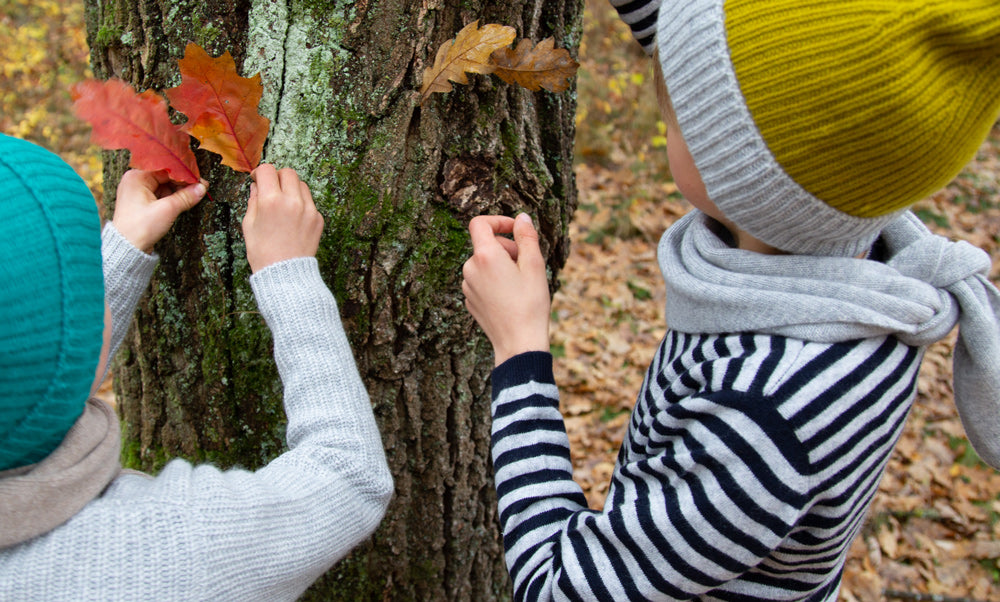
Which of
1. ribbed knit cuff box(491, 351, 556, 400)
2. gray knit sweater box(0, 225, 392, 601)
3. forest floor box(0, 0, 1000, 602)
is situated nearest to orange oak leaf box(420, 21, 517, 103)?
gray knit sweater box(0, 225, 392, 601)

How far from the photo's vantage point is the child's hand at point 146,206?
1.37 meters

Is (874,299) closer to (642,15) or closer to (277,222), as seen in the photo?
(642,15)

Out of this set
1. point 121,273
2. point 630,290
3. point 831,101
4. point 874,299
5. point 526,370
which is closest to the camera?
point 831,101

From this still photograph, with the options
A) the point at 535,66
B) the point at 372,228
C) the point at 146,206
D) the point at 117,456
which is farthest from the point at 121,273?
the point at 535,66

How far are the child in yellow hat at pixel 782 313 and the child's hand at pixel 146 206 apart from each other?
0.80 m

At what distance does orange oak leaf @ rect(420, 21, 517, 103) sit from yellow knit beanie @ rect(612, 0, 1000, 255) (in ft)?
1.36

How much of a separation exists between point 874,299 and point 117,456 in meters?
1.28

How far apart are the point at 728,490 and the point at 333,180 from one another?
1.03 metres

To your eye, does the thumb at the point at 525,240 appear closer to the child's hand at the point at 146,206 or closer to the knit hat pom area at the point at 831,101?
the knit hat pom area at the point at 831,101

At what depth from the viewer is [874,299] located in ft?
3.38

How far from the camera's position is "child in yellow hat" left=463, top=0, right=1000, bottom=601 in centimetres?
92

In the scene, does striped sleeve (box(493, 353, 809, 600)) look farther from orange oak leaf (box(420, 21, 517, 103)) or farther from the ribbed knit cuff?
orange oak leaf (box(420, 21, 517, 103))

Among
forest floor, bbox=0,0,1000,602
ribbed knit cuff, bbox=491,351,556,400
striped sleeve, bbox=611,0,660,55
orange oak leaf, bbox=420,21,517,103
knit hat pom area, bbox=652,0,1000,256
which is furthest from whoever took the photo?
forest floor, bbox=0,0,1000,602

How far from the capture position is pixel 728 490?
101cm
